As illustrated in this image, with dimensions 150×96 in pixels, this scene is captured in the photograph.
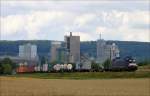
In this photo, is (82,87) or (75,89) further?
(82,87)

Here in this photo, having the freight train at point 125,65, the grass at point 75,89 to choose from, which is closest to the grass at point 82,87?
the grass at point 75,89

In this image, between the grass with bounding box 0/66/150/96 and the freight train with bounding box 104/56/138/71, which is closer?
the grass with bounding box 0/66/150/96

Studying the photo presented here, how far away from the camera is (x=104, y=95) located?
38.5 meters

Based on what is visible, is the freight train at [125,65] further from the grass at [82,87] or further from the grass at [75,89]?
the grass at [75,89]

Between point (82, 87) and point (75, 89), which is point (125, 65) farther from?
point (75, 89)

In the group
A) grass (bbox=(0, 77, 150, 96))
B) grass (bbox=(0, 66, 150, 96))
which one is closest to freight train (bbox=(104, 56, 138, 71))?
grass (bbox=(0, 66, 150, 96))

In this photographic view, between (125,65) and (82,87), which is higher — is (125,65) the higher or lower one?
the higher one

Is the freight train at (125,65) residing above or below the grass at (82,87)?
above

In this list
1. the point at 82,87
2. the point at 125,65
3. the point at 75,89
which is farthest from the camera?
the point at 125,65

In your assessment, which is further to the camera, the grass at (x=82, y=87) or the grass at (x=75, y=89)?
the grass at (x=82, y=87)

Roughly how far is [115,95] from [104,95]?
90 cm

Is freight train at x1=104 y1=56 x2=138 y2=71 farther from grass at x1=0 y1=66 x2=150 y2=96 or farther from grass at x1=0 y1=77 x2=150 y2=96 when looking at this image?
grass at x1=0 y1=77 x2=150 y2=96

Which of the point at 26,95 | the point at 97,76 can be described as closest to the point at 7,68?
the point at 97,76

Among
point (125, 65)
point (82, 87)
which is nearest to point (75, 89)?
point (82, 87)
